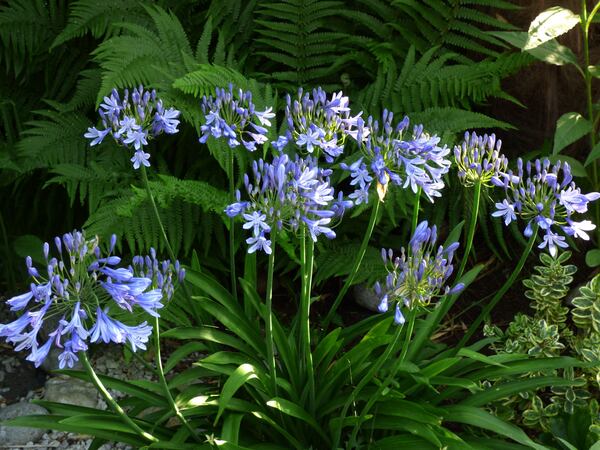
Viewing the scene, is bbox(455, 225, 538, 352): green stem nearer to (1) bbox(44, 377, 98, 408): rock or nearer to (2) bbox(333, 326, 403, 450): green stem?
(2) bbox(333, 326, 403, 450): green stem

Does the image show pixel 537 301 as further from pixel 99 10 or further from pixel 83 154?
pixel 99 10

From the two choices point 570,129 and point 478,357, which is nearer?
point 478,357

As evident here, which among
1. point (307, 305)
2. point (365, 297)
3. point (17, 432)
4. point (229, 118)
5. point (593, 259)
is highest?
point (229, 118)

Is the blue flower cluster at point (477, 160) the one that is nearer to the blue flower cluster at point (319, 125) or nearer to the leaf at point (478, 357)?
the blue flower cluster at point (319, 125)

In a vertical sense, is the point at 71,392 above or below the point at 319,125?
below

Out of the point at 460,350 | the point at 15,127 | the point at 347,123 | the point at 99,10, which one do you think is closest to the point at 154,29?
the point at 99,10

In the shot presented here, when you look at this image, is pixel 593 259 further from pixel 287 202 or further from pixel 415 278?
pixel 287 202

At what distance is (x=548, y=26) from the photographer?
2.80m

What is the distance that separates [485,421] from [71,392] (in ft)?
5.39

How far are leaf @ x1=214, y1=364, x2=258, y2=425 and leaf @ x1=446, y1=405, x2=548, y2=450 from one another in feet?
1.93

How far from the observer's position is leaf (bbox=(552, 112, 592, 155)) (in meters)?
2.84

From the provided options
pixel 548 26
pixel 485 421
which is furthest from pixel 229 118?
pixel 548 26

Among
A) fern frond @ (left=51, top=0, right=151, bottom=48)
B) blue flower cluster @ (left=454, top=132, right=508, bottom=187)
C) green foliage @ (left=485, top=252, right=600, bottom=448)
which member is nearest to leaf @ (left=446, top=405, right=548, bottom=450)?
green foliage @ (left=485, top=252, right=600, bottom=448)

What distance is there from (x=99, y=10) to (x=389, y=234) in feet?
5.33
